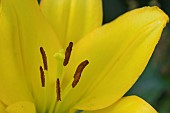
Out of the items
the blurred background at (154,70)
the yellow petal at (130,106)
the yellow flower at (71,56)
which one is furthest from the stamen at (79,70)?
the blurred background at (154,70)

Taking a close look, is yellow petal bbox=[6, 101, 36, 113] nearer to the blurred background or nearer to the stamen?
the stamen

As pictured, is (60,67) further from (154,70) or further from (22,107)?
(154,70)

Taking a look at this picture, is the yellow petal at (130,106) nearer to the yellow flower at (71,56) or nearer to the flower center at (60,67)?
the yellow flower at (71,56)

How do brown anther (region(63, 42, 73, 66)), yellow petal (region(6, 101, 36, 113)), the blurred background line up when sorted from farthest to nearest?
the blurred background
brown anther (region(63, 42, 73, 66))
yellow petal (region(6, 101, 36, 113))

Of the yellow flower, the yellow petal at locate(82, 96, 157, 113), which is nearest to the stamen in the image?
the yellow flower

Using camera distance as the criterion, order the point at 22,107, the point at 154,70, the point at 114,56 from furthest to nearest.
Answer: the point at 154,70 → the point at 114,56 → the point at 22,107

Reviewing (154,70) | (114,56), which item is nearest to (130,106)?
(114,56)
